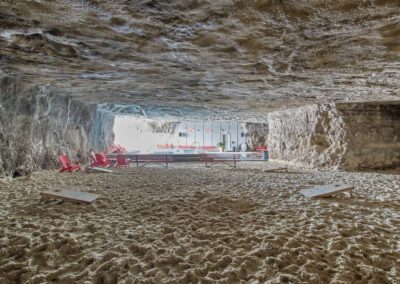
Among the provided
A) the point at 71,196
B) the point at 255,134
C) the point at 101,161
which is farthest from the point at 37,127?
the point at 255,134

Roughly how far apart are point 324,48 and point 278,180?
3.74 metres

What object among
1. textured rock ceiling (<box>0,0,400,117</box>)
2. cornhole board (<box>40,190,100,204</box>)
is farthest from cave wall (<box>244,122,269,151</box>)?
cornhole board (<box>40,190,100,204</box>)

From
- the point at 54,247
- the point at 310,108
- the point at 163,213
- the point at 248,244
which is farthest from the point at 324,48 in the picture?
the point at 310,108

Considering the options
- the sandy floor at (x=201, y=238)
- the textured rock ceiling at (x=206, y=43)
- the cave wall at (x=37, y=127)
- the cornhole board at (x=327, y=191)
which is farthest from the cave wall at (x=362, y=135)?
the cave wall at (x=37, y=127)

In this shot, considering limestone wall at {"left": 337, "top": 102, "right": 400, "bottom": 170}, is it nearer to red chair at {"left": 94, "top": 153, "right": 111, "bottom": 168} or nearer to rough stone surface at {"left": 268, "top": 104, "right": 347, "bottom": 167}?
rough stone surface at {"left": 268, "top": 104, "right": 347, "bottom": 167}

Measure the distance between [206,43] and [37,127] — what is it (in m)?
6.28

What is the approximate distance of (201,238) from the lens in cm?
295

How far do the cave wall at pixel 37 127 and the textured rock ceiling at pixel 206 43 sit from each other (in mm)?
916

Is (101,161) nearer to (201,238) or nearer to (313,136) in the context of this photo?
(201,238)

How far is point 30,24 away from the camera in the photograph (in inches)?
118

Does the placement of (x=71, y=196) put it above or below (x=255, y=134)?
below

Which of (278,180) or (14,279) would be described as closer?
(14,279)

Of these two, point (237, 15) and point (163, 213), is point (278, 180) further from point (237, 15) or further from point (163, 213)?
point (237, 15)

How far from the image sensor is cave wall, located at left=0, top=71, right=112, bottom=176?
6.03 meters
